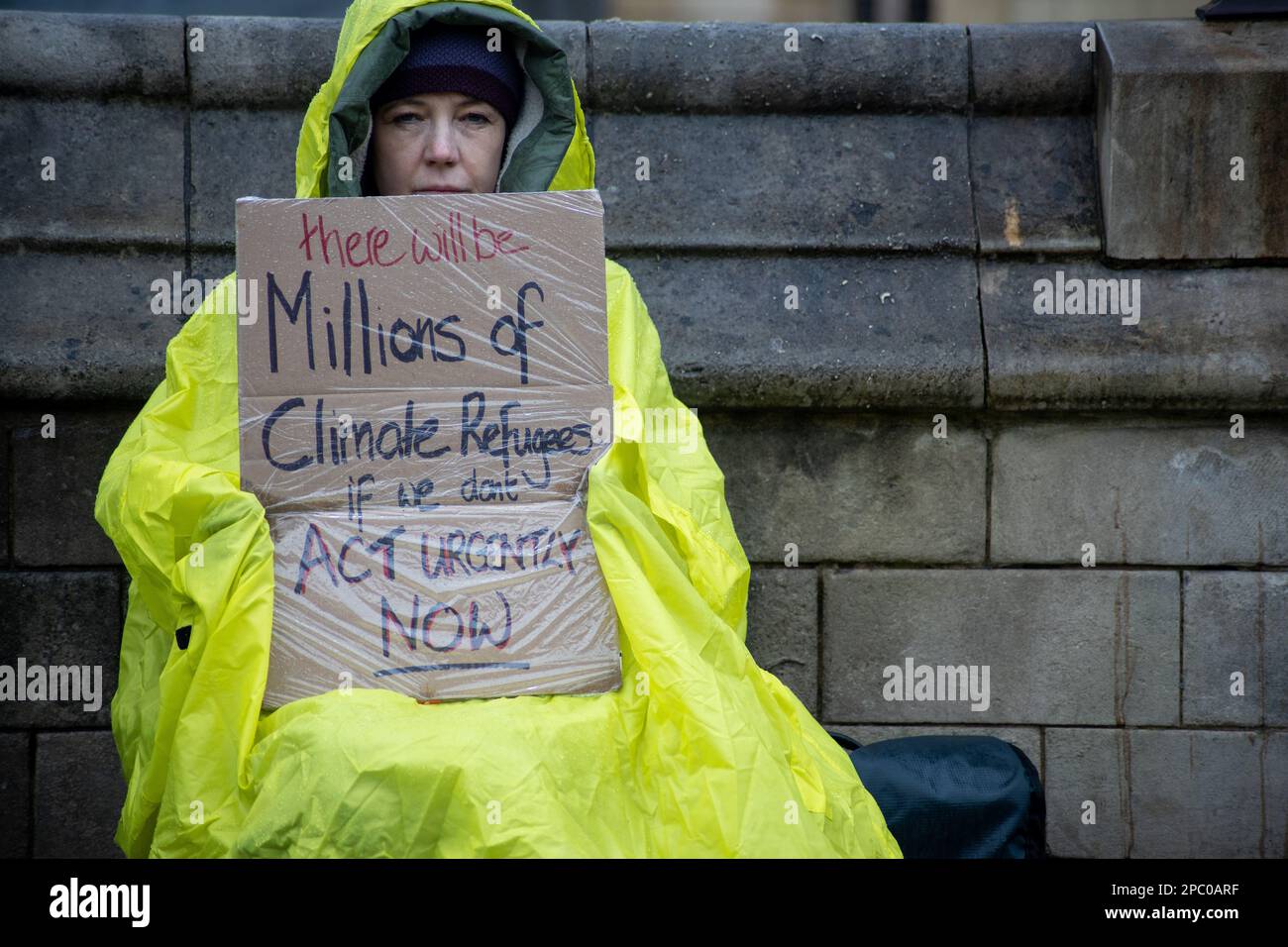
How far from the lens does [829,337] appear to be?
3.45 metres

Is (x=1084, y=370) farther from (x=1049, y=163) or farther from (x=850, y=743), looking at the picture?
(x=850, y=743)

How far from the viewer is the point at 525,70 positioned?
289 cm

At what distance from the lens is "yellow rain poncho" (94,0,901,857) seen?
1.89m

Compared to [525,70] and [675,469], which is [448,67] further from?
[675,469]

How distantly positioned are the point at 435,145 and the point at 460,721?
1279 millimetres

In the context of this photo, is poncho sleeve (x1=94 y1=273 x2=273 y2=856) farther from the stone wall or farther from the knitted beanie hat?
the stone wall

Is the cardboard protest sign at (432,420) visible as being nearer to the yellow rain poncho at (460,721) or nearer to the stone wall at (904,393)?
the yellow rain poncho at (460,721)

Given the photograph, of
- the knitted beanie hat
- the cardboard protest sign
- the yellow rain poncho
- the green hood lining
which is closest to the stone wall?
the green hood lining

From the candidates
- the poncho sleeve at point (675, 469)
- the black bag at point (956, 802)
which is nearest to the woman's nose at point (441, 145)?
the poncho sleeve at point (675, 469)

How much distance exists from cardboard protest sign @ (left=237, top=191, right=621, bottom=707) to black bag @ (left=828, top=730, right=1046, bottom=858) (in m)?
0.79

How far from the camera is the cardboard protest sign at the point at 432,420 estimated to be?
2158mm

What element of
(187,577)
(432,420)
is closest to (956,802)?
(432,420)

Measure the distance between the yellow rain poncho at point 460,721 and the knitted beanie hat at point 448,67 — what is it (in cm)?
63

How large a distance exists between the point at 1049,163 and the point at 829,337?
34.8 inches
